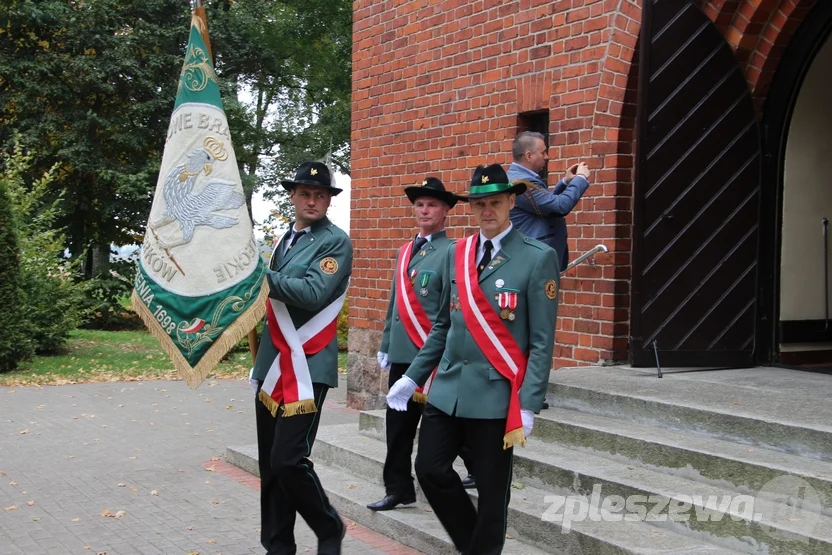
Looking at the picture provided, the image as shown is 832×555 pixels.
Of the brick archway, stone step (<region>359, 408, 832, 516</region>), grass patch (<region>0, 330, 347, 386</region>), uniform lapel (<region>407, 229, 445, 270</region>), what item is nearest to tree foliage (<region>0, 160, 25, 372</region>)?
grass patch (<region>0, 330, 347, 386</region>)

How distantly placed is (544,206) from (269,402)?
2.53 meters

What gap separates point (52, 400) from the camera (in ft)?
38.8

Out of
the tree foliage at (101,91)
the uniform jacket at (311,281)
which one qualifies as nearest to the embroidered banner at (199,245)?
the uniform jacket at (311,281)

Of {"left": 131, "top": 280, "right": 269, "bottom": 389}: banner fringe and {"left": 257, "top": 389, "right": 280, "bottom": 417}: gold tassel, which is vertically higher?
{"left": 131, "top": 280, "right": 269, "bottom": 389}: banner fringe

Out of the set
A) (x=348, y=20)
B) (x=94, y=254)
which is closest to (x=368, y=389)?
(x=94, y=254)

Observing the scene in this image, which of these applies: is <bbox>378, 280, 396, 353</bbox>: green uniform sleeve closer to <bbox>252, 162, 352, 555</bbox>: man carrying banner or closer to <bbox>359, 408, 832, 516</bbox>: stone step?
<bbox>359, 408, 832, 516</bbox>: stone step

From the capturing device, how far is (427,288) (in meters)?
6.26

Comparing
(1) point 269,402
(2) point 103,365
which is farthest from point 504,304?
(2) point 103,365

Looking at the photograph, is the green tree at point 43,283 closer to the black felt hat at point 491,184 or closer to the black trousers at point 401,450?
the black trousers at point 401,450

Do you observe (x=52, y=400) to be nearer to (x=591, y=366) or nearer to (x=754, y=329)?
(x=591, y=366)

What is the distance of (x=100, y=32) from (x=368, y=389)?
54.2ft

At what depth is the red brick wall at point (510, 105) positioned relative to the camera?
7.96m

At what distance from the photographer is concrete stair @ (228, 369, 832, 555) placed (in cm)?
487

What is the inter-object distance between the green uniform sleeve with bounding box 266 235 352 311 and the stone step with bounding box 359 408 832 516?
2091mm
